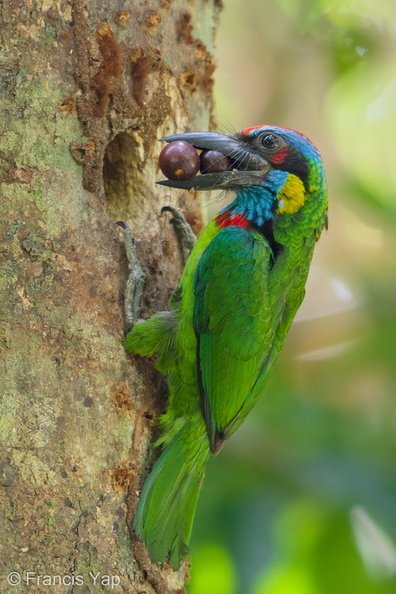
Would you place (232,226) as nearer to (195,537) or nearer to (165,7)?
(165,7)

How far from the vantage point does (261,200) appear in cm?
304

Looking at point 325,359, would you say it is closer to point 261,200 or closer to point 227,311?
point 261,200

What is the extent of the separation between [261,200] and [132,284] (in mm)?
647

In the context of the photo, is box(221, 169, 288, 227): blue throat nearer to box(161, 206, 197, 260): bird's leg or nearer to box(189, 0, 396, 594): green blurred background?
box(161, 206, 197, 260): bird's leg

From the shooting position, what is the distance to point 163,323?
112 inches

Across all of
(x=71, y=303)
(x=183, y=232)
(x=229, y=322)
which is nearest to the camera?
(x=71, y=303)

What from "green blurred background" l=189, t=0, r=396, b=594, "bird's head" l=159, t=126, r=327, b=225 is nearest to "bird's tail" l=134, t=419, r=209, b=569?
"bird's head" l=159, t=126, r=327, b=225

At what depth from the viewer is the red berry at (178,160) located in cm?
282

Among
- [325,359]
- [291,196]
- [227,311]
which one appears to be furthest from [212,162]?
[325,359]

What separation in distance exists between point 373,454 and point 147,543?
195 cm

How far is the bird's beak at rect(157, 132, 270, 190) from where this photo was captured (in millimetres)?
2980

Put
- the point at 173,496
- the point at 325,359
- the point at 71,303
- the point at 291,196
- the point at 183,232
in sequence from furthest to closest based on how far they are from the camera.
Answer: the point at 325,359, the point at 183,232, the point at 291,196, the point at 173,496, the point at 71,303

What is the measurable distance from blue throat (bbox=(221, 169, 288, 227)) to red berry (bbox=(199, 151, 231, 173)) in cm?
13

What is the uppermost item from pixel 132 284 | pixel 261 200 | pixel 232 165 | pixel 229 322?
pixel 232 165
